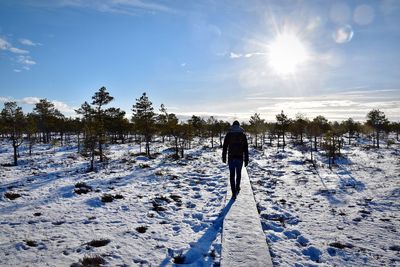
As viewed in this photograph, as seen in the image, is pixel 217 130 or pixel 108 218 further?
pixel 217 130

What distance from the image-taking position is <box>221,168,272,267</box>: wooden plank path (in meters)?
4.84

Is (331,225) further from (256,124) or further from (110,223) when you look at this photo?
(256,124)

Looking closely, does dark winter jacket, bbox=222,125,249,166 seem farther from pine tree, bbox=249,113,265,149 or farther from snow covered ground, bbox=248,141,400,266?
pine tree, bbox=249,113,265,149

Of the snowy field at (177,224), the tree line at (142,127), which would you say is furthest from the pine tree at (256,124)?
the snowy field at (177,224)

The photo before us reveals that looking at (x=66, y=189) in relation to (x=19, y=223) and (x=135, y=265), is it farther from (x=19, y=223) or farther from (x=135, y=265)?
(x=135, y=265)

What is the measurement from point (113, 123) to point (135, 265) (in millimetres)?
52609

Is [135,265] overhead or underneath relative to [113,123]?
underneath

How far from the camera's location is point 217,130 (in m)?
56.2

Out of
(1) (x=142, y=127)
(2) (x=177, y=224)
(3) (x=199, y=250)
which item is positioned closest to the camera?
(3) (x=199, y=250)

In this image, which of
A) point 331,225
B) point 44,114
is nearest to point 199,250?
point 331,225

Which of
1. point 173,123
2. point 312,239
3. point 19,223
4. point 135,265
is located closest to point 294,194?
point 312,239

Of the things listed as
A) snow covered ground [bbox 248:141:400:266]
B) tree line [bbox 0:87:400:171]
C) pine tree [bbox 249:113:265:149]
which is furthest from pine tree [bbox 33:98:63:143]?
snow covered ground [bbox 248:141:400:266]

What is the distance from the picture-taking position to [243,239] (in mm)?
5766

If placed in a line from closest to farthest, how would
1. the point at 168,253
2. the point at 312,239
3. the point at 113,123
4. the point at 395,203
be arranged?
the point at 168,253 → the point at 312,239 → the point at 395,203 → the point at 113,123
